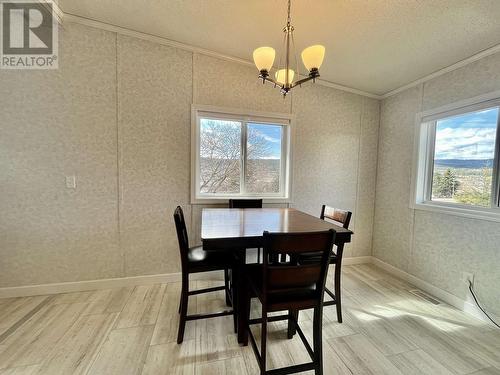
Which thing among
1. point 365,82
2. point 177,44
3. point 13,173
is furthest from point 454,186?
point 13,173

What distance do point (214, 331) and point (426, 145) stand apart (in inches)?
113

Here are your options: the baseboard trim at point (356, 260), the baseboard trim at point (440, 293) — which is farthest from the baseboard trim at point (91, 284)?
the baseboard trim at point (440, 293)

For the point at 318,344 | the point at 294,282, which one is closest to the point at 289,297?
the point at 294,282

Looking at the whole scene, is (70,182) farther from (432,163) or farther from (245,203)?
(432,163)

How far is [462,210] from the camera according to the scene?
2.12m

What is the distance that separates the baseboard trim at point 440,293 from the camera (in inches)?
78.6

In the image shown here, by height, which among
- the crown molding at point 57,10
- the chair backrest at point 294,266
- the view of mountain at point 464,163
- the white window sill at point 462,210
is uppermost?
the crown molding at point 57,10

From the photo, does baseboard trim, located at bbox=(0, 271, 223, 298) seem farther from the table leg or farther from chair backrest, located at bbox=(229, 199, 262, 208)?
the table leg

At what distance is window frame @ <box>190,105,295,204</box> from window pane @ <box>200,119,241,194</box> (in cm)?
5

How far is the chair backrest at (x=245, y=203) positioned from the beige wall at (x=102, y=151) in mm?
Answer: 440

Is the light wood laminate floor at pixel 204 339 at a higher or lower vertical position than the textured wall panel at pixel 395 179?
lower

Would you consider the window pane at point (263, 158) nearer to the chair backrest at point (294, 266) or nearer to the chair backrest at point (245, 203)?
the chair backrest at point (245, 203)

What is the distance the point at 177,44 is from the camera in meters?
2.42

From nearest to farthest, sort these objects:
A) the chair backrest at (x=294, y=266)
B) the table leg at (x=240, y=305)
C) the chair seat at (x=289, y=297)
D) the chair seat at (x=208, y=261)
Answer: the chair backrest at (x=294, y=266)
the chair seat at (x=289, y=297)
the table leg at (x=240, y=305)
the chair seat at (x=208, y=261)
